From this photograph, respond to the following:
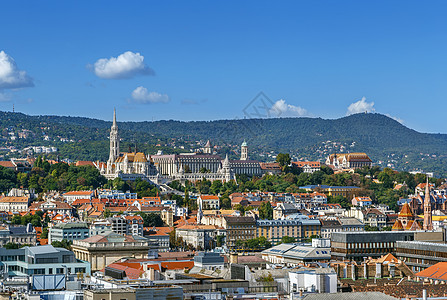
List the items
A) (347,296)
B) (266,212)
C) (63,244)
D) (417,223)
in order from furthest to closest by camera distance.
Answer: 1. (266,212)
2. (417,223)
3. (63,244)
4. (347,296)

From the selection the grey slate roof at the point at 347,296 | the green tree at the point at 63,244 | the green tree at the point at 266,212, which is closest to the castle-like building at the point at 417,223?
the green tree at the point at 266,212

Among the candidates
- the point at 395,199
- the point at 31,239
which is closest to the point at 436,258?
the point at 31,239

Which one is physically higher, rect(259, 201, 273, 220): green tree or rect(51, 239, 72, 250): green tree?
rect(259, 201, 273, 220): green tree

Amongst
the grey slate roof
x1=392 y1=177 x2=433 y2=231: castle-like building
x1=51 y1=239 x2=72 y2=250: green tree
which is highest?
the grey slate roof

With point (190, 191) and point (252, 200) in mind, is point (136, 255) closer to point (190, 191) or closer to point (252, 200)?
point (252, 200)

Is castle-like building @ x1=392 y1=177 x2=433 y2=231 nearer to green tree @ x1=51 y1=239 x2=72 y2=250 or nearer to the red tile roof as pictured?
green tree @ x1=51 y1=239 x2=72 y2=250

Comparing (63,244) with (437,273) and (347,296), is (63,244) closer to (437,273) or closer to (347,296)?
(437,273)

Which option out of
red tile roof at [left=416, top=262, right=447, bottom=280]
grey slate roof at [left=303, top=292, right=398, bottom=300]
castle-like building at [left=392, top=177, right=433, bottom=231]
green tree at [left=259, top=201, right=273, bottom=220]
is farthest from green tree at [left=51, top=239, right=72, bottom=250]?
grey slate roof at [left=303, top=292, right=398, bottom=300]

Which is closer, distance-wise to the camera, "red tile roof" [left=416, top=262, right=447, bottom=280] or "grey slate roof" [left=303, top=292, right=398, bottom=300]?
"grey slate roof" [left=303, top=292, right=398, bottom=300]

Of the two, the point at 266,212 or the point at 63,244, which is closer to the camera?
the point at 63,244

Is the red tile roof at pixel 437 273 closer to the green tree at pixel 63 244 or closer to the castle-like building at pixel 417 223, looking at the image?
the castle-like building at pixel 417 223

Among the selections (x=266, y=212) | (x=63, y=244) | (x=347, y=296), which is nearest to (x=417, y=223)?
(x=266, y=212)
